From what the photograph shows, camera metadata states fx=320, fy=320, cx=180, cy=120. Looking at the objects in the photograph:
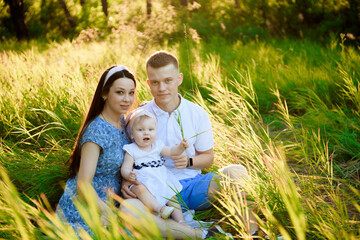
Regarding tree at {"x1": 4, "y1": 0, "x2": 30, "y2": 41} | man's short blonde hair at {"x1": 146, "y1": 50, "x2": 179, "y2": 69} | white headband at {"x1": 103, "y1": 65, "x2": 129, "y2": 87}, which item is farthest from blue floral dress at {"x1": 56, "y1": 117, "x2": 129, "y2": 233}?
tree at {"x1": 4, "y1": 0, "x2": 30, "y2": 41}

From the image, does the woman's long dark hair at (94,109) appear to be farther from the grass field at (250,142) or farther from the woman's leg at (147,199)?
the woman's leg at (147,199)

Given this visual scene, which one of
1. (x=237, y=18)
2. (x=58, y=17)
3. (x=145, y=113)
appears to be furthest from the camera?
(x=58, y=17)

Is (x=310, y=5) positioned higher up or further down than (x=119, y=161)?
higher up

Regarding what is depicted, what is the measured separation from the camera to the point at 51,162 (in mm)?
2902

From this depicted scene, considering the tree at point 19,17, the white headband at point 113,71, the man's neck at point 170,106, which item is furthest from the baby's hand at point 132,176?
the tree at point 19,17

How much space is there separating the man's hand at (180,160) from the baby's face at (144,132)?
23cm

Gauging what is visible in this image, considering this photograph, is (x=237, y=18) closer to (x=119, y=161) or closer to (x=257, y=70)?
(x=257, y=70)

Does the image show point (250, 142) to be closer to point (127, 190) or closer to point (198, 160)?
point (198, 160)

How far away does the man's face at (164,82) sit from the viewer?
2.50 m

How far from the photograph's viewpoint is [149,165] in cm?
239

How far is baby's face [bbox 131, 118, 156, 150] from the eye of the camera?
93.8 inches

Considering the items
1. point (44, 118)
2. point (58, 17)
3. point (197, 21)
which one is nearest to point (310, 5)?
point (197, 21)

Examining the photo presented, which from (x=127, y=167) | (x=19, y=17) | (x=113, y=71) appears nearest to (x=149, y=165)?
(x=127, y=167)

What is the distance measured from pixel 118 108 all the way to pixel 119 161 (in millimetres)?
401
